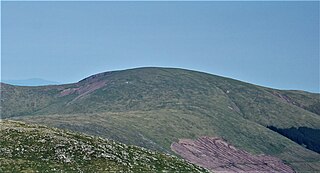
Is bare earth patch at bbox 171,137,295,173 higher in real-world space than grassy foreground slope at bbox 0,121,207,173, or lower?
lower

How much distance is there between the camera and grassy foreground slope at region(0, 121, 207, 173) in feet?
153

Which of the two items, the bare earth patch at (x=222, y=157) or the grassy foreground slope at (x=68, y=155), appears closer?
the grassy foreground slope at (x=68, y=155)

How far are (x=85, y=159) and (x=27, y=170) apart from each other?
667 cm

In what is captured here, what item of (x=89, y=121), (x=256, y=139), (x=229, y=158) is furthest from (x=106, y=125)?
(x=256, y=139)

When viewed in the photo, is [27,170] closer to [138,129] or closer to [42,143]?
[42,143]

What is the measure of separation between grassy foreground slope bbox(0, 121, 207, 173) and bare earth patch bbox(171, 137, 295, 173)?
70948 mm

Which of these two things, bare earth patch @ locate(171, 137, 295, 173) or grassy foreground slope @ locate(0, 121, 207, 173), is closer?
grassy foreground slope @ locate(0, 121, 207, 173)

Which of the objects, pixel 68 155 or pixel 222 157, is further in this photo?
pixel 222 157

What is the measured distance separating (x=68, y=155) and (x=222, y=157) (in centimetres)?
9573

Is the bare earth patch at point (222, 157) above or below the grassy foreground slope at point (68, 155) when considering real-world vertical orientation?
below

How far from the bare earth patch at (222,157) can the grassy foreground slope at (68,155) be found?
70948mm

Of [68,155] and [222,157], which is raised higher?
[68,155]

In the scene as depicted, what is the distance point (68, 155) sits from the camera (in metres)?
49.4

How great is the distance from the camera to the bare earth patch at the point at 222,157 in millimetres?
130625
